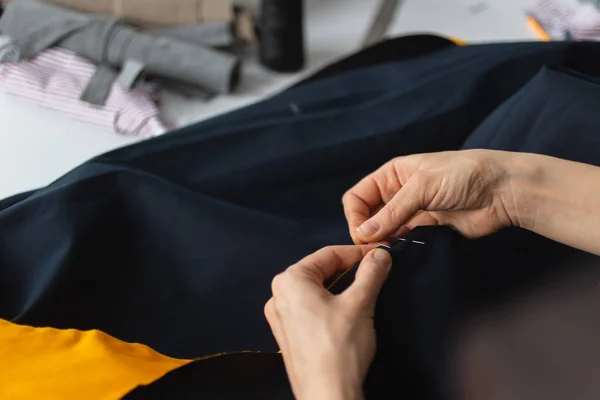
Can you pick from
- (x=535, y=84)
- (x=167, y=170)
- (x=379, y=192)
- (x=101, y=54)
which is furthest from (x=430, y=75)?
(x=101, y=54)

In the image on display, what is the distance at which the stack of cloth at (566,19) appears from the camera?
3.81ft

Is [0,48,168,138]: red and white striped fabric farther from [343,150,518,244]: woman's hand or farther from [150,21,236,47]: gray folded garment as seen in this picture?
[343,150,518,244]: woman's hand

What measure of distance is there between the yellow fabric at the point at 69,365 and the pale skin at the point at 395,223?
0.15 meters

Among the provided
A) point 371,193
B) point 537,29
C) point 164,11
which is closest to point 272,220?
point 371,193

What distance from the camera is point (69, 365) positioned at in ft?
1.93

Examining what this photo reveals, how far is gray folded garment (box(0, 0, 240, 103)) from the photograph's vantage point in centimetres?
101

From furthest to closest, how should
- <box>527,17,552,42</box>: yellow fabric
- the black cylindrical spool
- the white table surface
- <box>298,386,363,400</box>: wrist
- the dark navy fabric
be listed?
1. <box>527,17,552,42</box>: yellow fabric
2. the black cylindrical spool
3. the white table surface
4. the dark navy fabric
5. <box>298,386,363,400</box>: wrist

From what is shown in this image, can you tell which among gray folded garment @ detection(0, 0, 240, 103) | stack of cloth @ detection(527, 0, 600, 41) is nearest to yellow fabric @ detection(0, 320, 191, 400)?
gray folded garment @ detection(0, 0, 240, 103)

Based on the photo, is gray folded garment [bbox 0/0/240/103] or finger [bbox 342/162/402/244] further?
gray folded garment [bbox 0/0/240/103]

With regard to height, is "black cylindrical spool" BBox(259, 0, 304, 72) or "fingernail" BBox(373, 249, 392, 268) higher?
"black cylindrical spool" BBox(259, 0, 304, 72)

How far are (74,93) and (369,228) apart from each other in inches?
23.5

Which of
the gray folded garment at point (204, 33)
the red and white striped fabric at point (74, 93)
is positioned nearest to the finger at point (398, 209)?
the red and white striped fabric at point (74, 93)

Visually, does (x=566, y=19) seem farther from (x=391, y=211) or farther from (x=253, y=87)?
(x=391, y=211)

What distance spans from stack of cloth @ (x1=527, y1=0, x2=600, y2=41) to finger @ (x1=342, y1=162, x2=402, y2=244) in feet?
2.25
